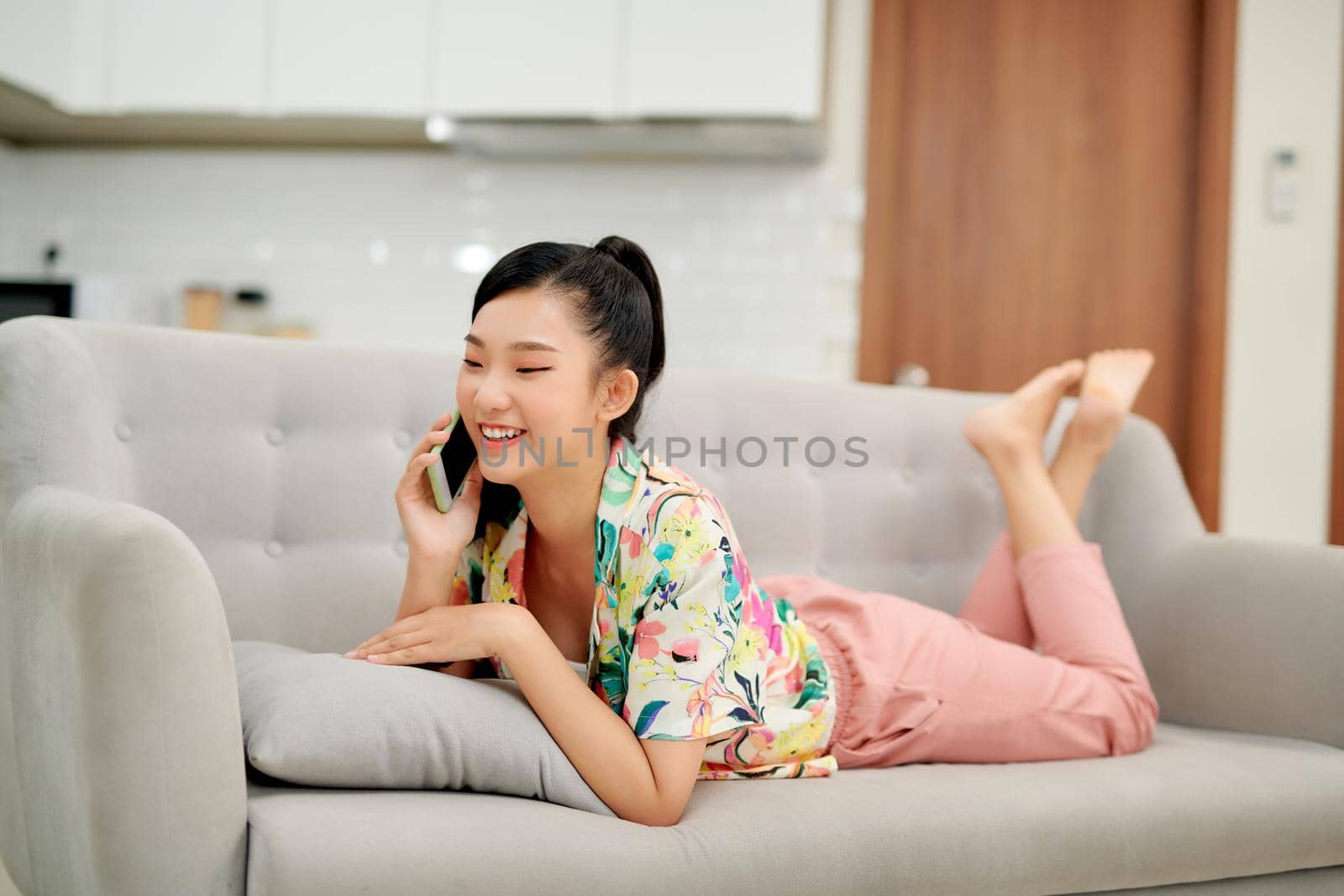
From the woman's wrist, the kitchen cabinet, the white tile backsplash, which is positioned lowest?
the woman's wrist

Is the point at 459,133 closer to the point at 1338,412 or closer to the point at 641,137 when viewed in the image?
the point at 641,137

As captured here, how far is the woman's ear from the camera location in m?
1.24

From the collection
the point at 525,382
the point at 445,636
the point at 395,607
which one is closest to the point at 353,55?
the point at 395,607

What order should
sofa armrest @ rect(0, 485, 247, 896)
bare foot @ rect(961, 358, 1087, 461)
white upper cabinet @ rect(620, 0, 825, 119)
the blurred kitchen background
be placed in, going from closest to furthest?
sofa armrest @ rect(0, 485, 247, 896)
bare foot @ rect(961, 358, 1087, 461)
white upper cabinet @ rect(620, 0, 825, 119)
the blurred kitchen background

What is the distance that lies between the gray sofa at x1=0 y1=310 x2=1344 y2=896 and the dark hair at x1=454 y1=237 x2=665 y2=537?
0.37m

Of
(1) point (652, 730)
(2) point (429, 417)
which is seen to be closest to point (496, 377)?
(1) point (652, 730)

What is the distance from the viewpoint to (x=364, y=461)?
164cm

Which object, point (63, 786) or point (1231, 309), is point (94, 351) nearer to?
point (63, 786)

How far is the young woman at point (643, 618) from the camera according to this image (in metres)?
1.12

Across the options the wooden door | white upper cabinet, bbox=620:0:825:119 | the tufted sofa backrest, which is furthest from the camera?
the wooden door

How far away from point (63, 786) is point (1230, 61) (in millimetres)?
3338

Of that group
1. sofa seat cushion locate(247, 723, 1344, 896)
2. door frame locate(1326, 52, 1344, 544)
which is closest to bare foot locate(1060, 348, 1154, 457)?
sofa seat cushion locate(247, 723, 1344, 896)

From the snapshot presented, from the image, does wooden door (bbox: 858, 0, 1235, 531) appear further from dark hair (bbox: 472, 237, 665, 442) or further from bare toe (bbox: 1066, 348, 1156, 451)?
dark hair (bbox: 472, 237, 665, 442)

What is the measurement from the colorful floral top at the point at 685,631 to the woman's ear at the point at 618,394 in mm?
68
